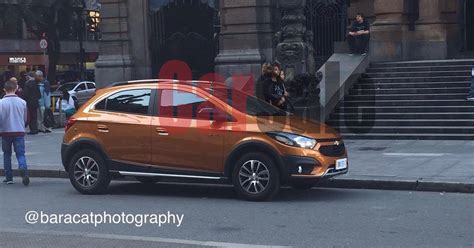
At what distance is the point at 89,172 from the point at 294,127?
3320 mm

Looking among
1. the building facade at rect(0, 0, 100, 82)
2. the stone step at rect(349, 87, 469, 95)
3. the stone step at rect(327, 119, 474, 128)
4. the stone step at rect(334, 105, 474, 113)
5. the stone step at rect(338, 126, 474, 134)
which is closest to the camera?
the stone step at rect(338, 126, 474, 134)

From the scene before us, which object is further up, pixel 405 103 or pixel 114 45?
pixel 114 45

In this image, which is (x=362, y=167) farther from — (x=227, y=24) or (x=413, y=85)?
(x=227, y=24)

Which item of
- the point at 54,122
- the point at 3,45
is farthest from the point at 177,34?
the point at 3,45

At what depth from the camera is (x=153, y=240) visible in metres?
7.44

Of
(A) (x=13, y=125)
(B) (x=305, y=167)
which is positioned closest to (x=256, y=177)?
(B) (x=305, y=167)

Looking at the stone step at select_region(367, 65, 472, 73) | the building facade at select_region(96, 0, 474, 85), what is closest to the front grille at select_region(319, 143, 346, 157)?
the stone step at select_region(367, 65, 472, 73)

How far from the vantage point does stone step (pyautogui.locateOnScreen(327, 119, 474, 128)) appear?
15.9m

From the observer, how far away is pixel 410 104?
1725cm

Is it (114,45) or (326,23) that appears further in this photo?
(114,45)

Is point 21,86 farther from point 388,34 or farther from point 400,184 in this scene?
point 400,184

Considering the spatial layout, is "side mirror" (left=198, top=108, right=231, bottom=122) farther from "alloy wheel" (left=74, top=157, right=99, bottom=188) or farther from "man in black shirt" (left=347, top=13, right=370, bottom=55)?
"man in black shirt" (left=347, top=13, right=370, bottom=55)

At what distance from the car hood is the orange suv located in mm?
17

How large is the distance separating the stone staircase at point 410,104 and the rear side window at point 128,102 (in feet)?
24.3
